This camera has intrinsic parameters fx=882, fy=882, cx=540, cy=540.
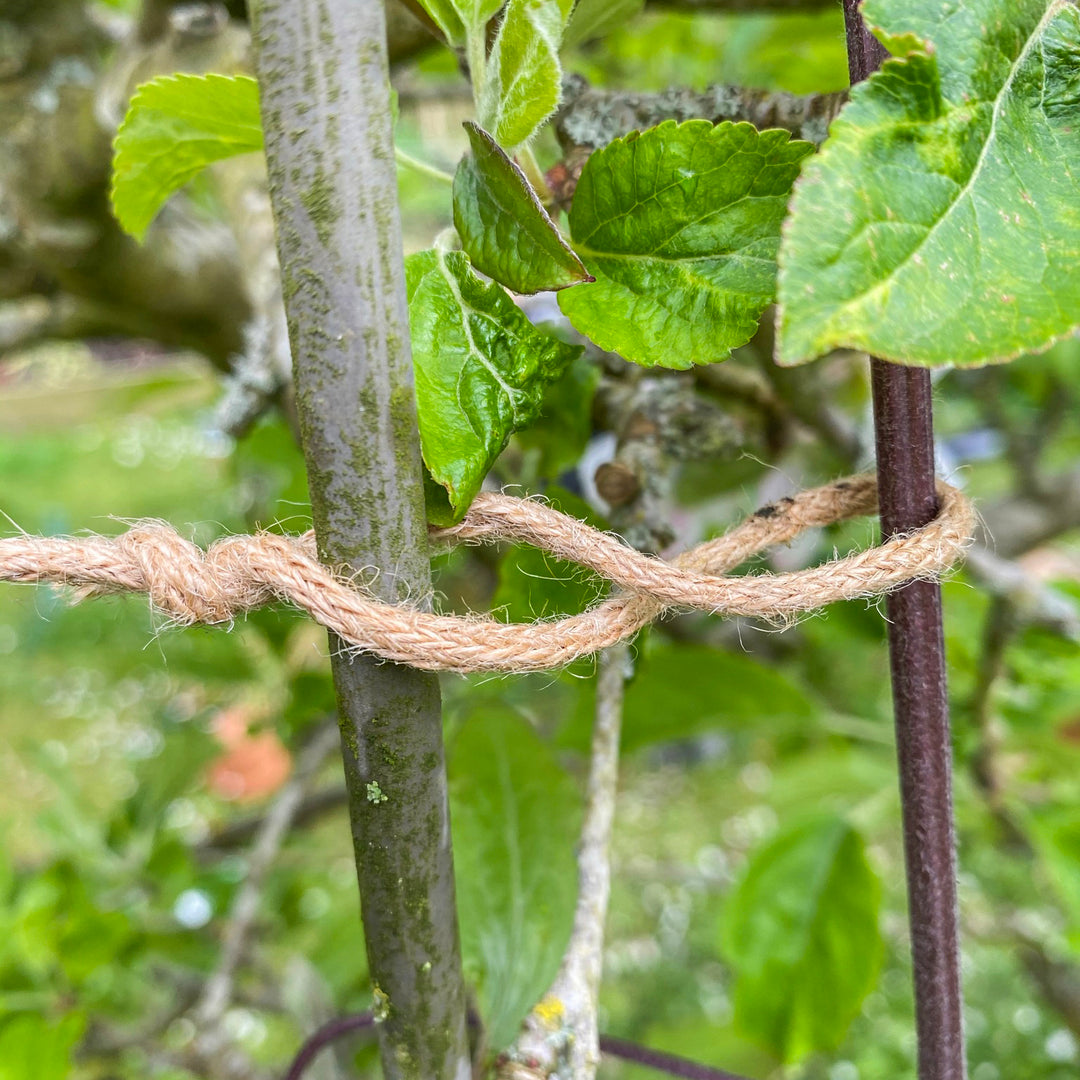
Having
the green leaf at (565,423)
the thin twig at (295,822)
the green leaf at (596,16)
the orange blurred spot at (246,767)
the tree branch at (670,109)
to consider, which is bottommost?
the orange blurred spot at (246,767)

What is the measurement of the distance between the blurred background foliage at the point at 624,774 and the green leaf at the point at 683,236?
84mm

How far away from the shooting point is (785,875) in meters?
0.51

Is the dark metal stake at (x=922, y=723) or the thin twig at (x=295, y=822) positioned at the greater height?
the dark metal stake at (x=922, y=723)

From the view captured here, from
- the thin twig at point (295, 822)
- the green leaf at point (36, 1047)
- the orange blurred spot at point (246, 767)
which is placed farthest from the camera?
the orange blurred spot at point (246, 767)

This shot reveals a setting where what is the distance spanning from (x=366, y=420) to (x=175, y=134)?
12cm

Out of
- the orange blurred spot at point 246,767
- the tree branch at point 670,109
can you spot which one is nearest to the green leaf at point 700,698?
the tree branch at point 670,109

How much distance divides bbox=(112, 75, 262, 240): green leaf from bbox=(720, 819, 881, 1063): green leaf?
1.49ft

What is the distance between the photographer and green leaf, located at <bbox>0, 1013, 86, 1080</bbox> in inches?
16.1

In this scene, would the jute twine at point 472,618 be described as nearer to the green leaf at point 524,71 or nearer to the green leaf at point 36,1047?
the green leaf at point 524,71

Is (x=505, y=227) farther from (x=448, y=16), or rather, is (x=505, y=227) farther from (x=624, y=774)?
(x=624, y=774)

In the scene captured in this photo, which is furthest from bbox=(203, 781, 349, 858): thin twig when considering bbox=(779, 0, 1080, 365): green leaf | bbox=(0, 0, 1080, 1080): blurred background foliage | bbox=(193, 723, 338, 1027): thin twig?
bbox=(779, 0, 1080, 365): green leaf

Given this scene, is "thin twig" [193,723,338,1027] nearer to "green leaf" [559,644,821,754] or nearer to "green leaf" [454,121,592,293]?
"green leaf" [559,644,821,754]

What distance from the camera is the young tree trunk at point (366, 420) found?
0.54 feet

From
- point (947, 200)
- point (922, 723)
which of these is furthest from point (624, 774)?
point (947, 200)
